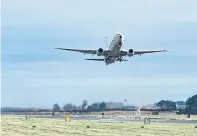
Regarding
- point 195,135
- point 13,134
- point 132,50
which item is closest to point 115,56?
point 132,50

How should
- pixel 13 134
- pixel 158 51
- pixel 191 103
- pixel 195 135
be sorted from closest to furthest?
pixel 13 134
pixel 195 135
pixel 158 51
pixel 191 103

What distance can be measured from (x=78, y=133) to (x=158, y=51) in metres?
51.7

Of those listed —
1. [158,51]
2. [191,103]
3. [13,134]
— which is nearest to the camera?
[13,134]

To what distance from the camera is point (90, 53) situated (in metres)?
82.8

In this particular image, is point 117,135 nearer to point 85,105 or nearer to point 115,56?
point 115,56

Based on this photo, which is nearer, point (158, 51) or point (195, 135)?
point (195, 135)

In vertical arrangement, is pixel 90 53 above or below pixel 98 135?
above

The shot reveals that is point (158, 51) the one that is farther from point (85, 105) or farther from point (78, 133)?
point (85, 105)

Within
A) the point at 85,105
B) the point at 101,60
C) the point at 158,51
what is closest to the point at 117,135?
the point at 101,60

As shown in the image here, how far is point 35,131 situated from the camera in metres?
41.4

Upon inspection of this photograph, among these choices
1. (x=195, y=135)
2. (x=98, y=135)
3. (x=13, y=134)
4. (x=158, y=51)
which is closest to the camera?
(x=13, y=134)

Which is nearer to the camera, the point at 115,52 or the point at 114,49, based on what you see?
the point at 114,49

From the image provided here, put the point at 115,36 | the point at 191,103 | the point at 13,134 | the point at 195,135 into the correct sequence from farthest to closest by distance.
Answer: the point at 191,103
the point at 115,36
the point at 195,135
the point at 13,134

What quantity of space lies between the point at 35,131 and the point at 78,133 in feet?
11.1
